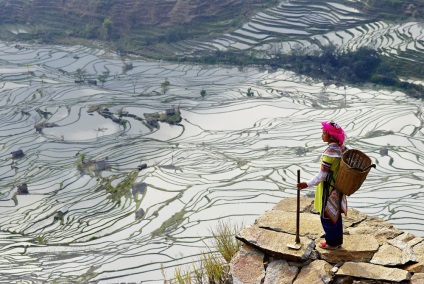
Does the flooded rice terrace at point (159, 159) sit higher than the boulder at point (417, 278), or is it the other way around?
the boulder at point (417, 278)

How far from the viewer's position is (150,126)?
15.9 meters

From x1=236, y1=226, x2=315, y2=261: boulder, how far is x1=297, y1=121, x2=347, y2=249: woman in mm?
140

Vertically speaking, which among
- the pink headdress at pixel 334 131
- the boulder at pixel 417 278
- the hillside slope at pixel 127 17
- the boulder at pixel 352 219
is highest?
the pink headdress at pixel 334 131

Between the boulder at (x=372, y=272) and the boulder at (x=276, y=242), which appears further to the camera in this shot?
the boulder at (x=276, y=242)

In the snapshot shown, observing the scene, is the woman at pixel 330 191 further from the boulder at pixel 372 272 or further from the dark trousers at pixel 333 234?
the boulder at pixel 372 272

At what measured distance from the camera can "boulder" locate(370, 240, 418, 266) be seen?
3559 millimetres

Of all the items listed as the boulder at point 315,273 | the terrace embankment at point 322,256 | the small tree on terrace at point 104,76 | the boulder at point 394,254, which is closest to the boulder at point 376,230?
the terrace embankment at point 322,256

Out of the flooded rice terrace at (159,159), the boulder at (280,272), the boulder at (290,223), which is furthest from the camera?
the flooded rice terrace at (159,159)

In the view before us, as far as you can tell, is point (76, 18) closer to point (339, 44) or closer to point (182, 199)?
point (339, 44)

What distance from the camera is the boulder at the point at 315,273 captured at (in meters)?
3.52

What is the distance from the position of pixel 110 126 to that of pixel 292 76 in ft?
22.3

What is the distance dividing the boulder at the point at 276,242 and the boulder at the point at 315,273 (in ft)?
0.25

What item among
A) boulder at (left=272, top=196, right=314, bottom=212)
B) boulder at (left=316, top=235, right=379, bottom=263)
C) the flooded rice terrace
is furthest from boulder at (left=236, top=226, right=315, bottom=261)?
the flooded rice terrace

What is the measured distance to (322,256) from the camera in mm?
3762
